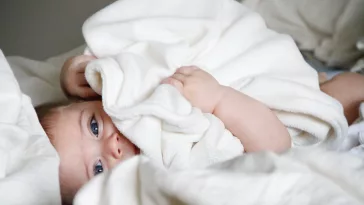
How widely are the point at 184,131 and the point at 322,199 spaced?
1.20 ft

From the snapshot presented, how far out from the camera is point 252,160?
0.38 meters

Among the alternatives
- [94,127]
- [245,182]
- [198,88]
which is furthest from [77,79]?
[245,182]

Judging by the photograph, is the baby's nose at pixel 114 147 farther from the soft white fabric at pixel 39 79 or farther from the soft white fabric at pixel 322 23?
the soft white fabric at pixel 322 23

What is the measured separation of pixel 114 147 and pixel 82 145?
5 cm

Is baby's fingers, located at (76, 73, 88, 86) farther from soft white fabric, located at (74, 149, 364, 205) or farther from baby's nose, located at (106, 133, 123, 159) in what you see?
soft white fabric, located at (74, 149, 364, 205)

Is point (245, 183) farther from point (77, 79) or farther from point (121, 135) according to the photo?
point (77, 79)

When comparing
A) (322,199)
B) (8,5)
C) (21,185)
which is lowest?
(8,5)

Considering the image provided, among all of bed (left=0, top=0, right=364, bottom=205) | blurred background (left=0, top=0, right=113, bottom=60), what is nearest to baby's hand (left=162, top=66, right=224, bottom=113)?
bed (left=0, top=0, right=364, bottom=205)

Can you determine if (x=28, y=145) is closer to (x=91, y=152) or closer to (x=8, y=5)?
(x=91, y=152)

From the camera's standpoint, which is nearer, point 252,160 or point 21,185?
point 252,160

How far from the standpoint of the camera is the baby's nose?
732 mm

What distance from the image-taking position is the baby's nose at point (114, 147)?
2.40ft

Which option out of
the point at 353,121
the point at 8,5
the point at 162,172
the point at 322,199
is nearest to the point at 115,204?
the point at 162,172

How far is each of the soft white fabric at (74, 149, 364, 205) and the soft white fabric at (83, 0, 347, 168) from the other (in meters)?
0.28
